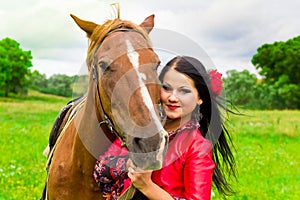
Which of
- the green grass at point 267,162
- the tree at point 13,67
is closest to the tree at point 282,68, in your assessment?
the green grass at point 267,162

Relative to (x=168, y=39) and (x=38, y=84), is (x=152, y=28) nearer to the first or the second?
(x=168, y=39)

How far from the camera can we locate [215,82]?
331 cm

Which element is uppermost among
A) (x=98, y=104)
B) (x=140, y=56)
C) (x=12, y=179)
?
(x=140, y=56)

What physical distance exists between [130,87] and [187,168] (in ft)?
2.66

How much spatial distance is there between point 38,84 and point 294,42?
4084cm

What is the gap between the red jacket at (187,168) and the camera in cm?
286

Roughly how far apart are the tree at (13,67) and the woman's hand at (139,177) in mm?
55114

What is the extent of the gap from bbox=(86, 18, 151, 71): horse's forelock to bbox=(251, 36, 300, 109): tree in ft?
149

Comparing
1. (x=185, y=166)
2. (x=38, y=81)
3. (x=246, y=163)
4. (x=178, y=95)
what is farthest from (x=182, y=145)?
(x=38, y=81)

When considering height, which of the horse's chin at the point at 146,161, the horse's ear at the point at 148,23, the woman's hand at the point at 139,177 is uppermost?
the horse's ear at the point at 148,23

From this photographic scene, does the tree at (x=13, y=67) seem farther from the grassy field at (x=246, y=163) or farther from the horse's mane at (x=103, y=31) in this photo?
the horse's mane at (x=103, y=31)

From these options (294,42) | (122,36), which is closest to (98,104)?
(122,36)

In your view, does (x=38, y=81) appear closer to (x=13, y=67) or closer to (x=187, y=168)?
(x=13, y=67)

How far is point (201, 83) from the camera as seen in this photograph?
320cm
